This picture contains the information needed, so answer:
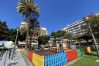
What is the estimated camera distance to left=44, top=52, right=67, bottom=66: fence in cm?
1168

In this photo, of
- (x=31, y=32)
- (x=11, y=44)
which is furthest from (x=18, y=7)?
(x=11, y=44)

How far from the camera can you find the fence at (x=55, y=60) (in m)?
11.7

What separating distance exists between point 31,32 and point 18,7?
8216 mm

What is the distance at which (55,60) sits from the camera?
12.8 metres

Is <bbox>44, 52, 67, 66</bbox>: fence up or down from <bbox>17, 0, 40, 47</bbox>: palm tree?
down

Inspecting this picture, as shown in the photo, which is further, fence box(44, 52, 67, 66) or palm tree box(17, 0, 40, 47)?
palm tree box(17, 0, 40, 47)

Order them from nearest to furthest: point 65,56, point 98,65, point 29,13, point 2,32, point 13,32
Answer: point 98,65 → point 65,56 → point 29,13 → point 2,32 → point 13,32

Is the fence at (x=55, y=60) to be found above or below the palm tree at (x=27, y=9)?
below

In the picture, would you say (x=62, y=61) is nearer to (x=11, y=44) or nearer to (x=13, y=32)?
(x=11, y=44)

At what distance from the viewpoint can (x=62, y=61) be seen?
14398 millimetres

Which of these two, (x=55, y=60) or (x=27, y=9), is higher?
(x=27, y=9)

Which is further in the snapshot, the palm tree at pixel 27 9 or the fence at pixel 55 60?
the palm tree at pixel 27 9

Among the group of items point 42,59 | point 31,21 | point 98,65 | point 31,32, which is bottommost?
point 98,65

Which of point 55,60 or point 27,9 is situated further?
point 27,9
